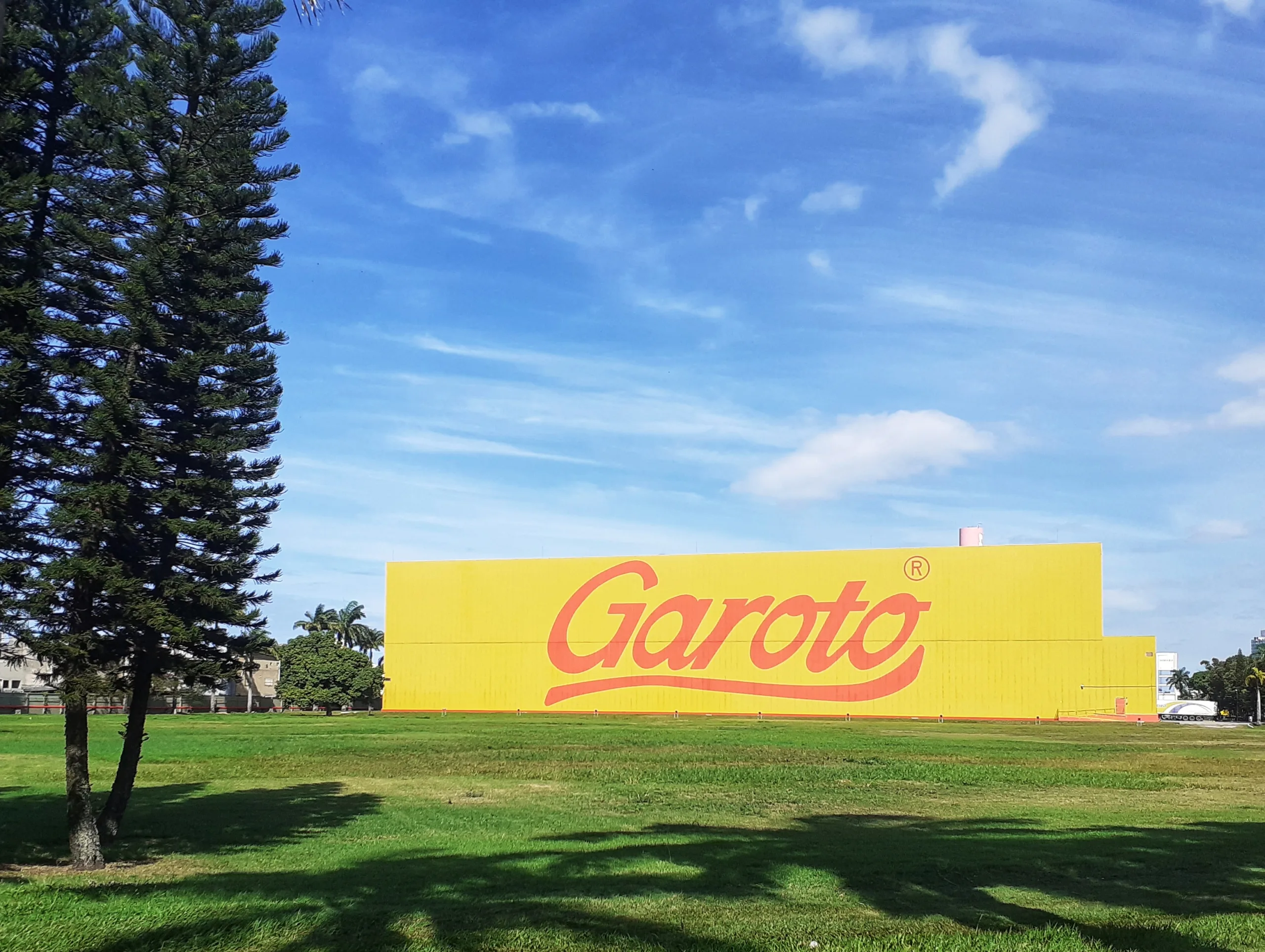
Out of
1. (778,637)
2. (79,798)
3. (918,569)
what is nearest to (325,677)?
(778,637)

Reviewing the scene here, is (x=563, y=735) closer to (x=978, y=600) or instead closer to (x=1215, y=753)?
(x=1215, y=753)

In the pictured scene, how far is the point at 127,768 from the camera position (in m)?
17.2

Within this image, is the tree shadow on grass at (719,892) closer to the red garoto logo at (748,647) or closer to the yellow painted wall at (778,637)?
the yellow painted wall at (778,637)

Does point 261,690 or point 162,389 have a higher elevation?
point 162,389

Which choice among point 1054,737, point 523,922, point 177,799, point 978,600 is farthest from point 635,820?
point 978,600

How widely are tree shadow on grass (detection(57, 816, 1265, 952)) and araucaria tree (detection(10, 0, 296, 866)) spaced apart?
164 inches

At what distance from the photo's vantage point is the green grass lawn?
933 centimetres

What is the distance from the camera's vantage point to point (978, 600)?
6600 centimetres

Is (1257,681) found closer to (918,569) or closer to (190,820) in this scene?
(918,569)

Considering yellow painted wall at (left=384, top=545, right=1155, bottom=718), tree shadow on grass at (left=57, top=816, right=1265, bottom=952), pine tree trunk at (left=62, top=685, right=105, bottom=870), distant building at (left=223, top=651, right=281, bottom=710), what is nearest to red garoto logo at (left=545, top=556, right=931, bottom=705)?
yellow painted wall at (left=384, top=545, right=1155, bottom=718)

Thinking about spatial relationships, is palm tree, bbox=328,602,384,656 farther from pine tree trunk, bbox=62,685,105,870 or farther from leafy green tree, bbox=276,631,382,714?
pine tree trunk, bbox=62,685,105,870

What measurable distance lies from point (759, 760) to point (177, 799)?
15.8m

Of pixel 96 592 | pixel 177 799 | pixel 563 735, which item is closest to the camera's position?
pixel 96 592

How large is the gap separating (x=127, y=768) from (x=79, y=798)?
2.39 meters
